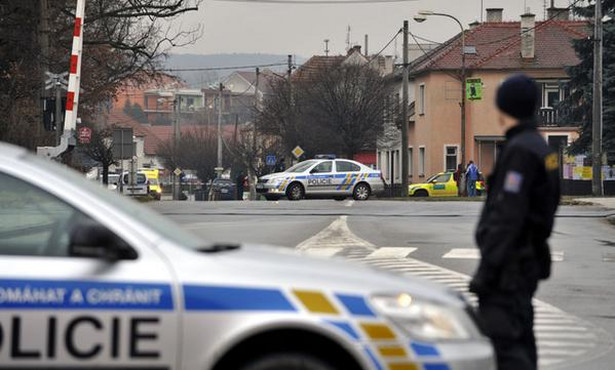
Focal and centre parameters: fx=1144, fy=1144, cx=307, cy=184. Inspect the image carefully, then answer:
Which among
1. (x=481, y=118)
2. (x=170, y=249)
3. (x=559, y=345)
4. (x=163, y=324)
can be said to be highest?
(x=481, y=118)

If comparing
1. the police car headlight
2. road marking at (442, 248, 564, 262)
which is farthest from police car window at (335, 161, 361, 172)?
the police car headlight

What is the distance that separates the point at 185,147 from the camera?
3932 inches

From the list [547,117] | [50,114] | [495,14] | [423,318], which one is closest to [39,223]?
[423,318]

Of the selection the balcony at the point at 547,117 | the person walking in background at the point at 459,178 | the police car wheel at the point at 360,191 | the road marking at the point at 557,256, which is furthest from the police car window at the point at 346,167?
the balcony at the point at 547,117

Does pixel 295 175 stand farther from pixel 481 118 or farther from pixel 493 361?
pixel 493 361

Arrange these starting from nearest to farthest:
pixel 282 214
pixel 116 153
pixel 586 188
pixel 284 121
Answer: pixel 282 214
pixel 116 153
pixel 586 188
pixel 284 121

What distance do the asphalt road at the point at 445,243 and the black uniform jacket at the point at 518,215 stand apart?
295 cm

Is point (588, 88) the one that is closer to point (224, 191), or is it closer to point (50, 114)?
point (224, 191)

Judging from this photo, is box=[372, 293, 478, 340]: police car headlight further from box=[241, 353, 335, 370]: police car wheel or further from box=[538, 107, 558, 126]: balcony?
box=[538, 107, 558, 126]: balcony

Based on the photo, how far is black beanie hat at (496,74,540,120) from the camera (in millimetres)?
5781

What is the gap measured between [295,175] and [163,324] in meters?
34.2

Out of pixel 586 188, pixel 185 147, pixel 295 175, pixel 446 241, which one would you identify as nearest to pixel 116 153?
pixel 295 175

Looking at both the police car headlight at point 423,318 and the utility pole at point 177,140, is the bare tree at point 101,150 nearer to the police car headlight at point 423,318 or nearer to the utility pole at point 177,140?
the utility pole at point 177,140

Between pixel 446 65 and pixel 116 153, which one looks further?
pixel 446 65
